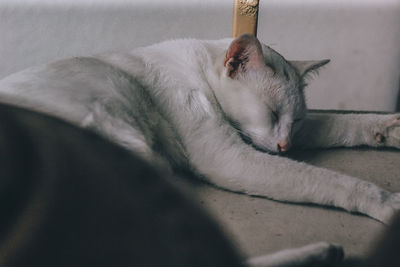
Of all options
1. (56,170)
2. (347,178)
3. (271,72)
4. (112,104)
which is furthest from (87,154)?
(271,72)

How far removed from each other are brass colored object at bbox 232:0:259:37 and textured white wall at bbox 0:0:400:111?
17cm

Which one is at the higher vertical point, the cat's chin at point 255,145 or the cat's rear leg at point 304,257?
the cat's rear leg at point 304,257

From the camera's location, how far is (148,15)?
2037mm

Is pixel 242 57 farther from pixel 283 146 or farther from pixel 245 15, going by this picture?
pixel 245 15

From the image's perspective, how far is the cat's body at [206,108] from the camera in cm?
98

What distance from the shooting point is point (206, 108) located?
3.82ft

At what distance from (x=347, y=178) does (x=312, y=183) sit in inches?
3.9

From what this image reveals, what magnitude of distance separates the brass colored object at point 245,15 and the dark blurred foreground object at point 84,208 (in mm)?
1806

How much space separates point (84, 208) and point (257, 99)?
1.01 m

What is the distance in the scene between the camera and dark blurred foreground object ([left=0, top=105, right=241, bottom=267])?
9.4 inches

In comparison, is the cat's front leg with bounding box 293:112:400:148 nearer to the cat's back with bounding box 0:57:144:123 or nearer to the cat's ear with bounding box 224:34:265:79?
the cat's ear with bounding box 224:34:265:79

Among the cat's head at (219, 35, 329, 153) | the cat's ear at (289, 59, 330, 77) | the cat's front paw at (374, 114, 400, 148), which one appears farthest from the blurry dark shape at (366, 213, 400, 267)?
the cat's front paw at (374, 114, 400, 148)

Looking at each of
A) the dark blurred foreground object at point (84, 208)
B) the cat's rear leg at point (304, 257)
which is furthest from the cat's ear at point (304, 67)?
the dark blurred foreground object at point (84, 208)

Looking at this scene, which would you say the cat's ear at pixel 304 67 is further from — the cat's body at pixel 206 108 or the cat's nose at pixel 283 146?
the cat's nose at pixel 283 146
